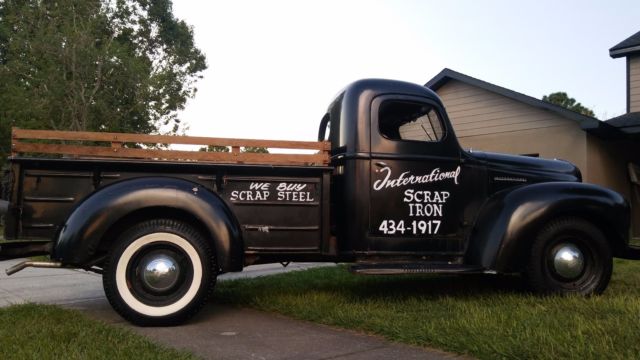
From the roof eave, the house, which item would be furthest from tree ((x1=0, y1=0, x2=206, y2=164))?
the roof eave

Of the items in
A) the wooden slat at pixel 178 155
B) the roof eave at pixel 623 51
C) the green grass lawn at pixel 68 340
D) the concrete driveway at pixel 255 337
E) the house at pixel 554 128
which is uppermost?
the roof eave at pixel 623 51

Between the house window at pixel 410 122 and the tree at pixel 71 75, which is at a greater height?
the tree at pixel 71 75

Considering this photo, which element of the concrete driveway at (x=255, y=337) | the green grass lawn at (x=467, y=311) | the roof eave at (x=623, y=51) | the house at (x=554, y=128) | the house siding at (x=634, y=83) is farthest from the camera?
the house siding at (x=634, y=83)

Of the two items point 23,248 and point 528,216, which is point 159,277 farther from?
point 528,216

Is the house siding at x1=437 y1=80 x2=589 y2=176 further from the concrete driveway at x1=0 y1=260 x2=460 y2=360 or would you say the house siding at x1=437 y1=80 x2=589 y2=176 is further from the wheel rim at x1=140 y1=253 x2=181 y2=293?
the wheel rim at x1=140 y1=253 x2=181 y2=293

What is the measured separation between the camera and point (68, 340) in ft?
12.5

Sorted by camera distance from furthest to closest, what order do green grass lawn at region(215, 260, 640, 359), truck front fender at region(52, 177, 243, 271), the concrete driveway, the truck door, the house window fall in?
the house window, the truck door, truck front fender at region(52, 177, 243, 271), the concrete driveway, green grass lawn at region(215, 260, 640, 359)

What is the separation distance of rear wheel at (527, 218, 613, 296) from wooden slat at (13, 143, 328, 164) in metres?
2.18

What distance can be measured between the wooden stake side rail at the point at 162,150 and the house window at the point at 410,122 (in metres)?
0.76

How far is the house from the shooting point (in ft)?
38.8

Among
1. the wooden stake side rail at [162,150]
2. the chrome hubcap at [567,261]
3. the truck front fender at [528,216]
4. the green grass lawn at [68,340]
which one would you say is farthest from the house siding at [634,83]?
the green grass lawn at [68,340]

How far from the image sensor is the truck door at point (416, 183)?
4961 millimetres

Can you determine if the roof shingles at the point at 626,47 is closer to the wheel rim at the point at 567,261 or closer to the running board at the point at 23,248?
the wheel rim at the point at 567,261

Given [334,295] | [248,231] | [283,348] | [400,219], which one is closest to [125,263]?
[248,231]
